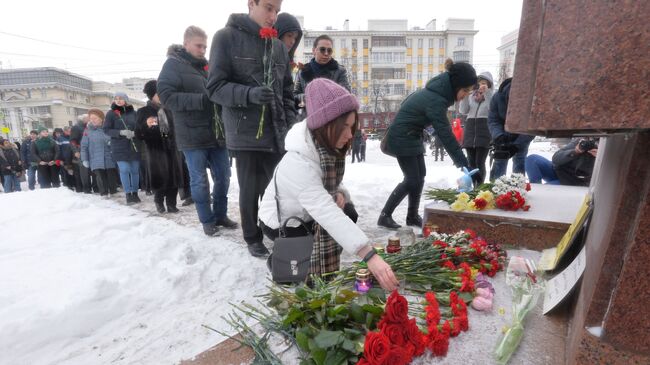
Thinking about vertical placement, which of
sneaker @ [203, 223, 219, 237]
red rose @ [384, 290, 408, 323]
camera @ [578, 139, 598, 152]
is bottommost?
sneaker @ [203, 223, 219, 237]

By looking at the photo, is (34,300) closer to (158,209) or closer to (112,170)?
(158,209)

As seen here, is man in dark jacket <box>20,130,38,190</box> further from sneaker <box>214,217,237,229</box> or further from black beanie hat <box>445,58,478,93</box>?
black beanie hat <box>445,58,478,93</box>

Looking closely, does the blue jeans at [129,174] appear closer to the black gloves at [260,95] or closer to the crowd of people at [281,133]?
the crowd of people at [281,133]

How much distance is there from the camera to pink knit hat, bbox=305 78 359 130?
170 cm

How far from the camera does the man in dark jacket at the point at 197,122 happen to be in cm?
336

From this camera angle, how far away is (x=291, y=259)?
1824mm

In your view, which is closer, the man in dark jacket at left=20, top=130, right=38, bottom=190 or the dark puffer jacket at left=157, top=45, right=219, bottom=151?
the dark puffer jacket at left=157, top=45, right=219, bottom=151

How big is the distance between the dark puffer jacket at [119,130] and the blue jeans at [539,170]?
562cm

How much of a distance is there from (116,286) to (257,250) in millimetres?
1000

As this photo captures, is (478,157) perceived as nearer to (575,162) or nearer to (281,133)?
(575,162)

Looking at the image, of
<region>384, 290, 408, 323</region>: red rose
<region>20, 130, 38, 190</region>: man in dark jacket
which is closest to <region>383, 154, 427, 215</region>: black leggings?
Answer: <region>384, 290, 408, 323</region>: red rose

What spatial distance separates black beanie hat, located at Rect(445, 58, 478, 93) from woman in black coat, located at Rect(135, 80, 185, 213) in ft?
10.8

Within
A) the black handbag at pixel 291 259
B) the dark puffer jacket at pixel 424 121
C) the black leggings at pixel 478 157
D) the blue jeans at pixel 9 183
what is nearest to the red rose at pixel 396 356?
the black handbag at pixel 291 259

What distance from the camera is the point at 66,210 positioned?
15.1 ft
